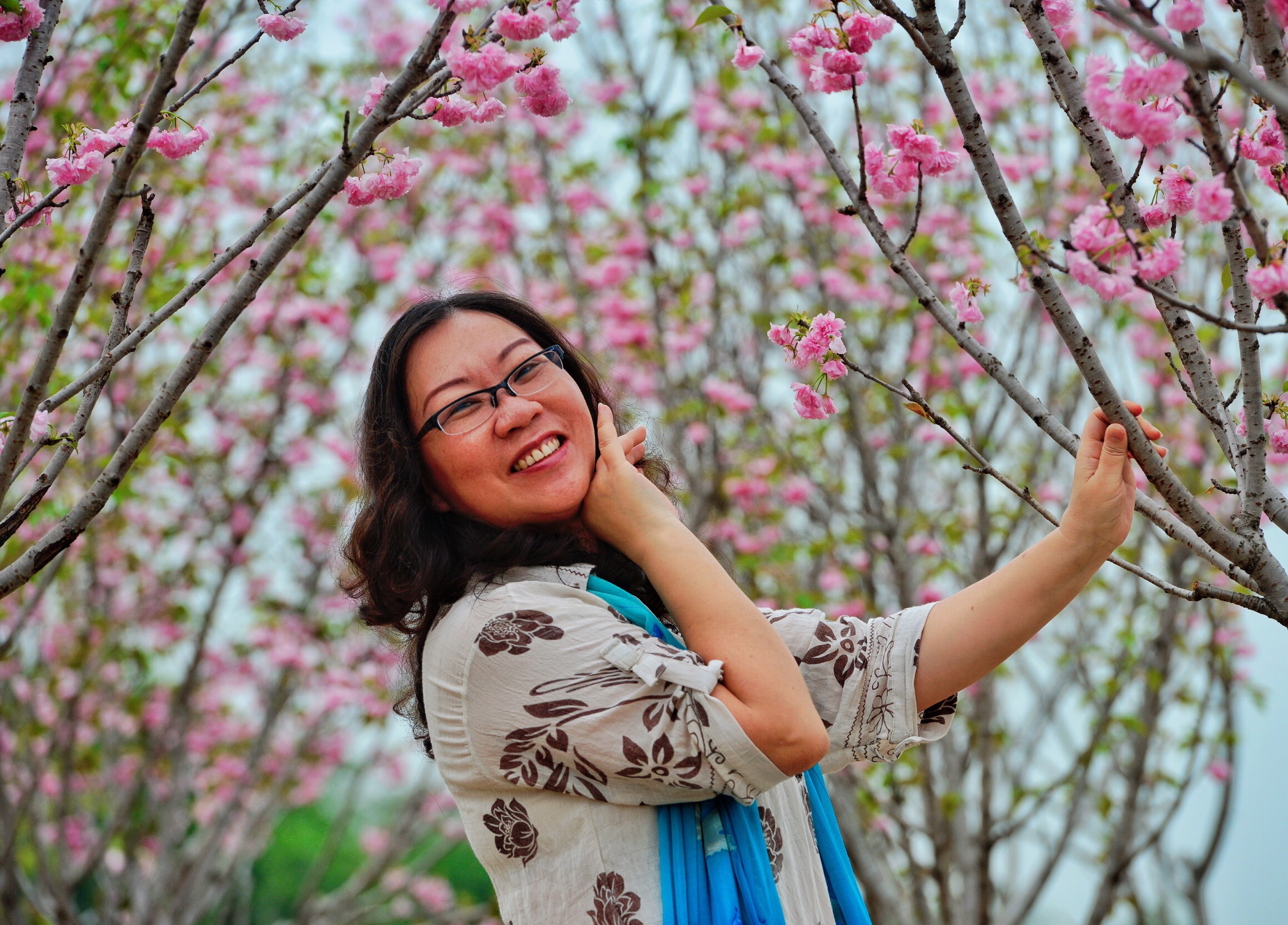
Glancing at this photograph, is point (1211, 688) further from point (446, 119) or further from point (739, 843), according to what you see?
point (446, 119)

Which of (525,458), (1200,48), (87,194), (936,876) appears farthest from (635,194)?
(1200,48)

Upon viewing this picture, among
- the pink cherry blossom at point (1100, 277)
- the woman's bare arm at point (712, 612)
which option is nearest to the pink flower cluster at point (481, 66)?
the woman's bare arm at point (712, 612)

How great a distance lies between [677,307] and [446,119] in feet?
9.55

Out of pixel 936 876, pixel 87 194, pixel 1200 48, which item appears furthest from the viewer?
pixel 87 194

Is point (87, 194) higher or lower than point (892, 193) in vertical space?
higher

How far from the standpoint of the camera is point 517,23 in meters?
1.37

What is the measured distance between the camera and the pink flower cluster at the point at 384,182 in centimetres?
163

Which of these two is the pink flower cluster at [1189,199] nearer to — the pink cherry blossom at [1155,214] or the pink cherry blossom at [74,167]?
the pink cherry blossom at [1155,214]

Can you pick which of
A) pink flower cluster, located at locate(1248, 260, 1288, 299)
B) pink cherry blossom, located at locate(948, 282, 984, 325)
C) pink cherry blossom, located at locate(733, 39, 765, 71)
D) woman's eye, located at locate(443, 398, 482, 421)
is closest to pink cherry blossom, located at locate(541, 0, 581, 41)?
pink cherry blossom, located at locate(733, 39, 765, 71)

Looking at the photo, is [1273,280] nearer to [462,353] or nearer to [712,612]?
[712,612]

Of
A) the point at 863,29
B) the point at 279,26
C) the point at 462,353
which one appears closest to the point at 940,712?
the point at 462,353

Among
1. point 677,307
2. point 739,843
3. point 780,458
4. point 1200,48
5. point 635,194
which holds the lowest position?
point 739,843

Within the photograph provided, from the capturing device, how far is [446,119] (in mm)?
1581

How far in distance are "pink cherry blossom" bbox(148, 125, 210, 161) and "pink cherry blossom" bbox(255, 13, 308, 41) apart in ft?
0.61
